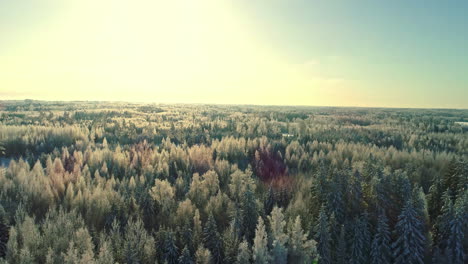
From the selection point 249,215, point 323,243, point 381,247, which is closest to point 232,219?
point 249,215

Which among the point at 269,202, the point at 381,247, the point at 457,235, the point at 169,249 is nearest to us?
the point at 169,249

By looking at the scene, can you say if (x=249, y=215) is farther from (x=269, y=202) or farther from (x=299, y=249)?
(x=269, y=202)

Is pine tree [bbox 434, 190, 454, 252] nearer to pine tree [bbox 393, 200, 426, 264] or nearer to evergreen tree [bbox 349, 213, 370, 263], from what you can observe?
pine tree [bbox 393, 200, 426, 264]

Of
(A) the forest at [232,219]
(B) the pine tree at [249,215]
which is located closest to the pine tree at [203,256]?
(A) the forest at [232,219]

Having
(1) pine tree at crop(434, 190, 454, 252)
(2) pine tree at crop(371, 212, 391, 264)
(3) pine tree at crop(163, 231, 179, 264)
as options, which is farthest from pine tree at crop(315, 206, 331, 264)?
(3) pine tree at crop(163, 231, 179, 264)

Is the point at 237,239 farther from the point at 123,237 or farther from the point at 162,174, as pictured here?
the point at 162,174

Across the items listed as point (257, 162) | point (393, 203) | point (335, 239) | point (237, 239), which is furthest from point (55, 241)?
point (257, 162)
